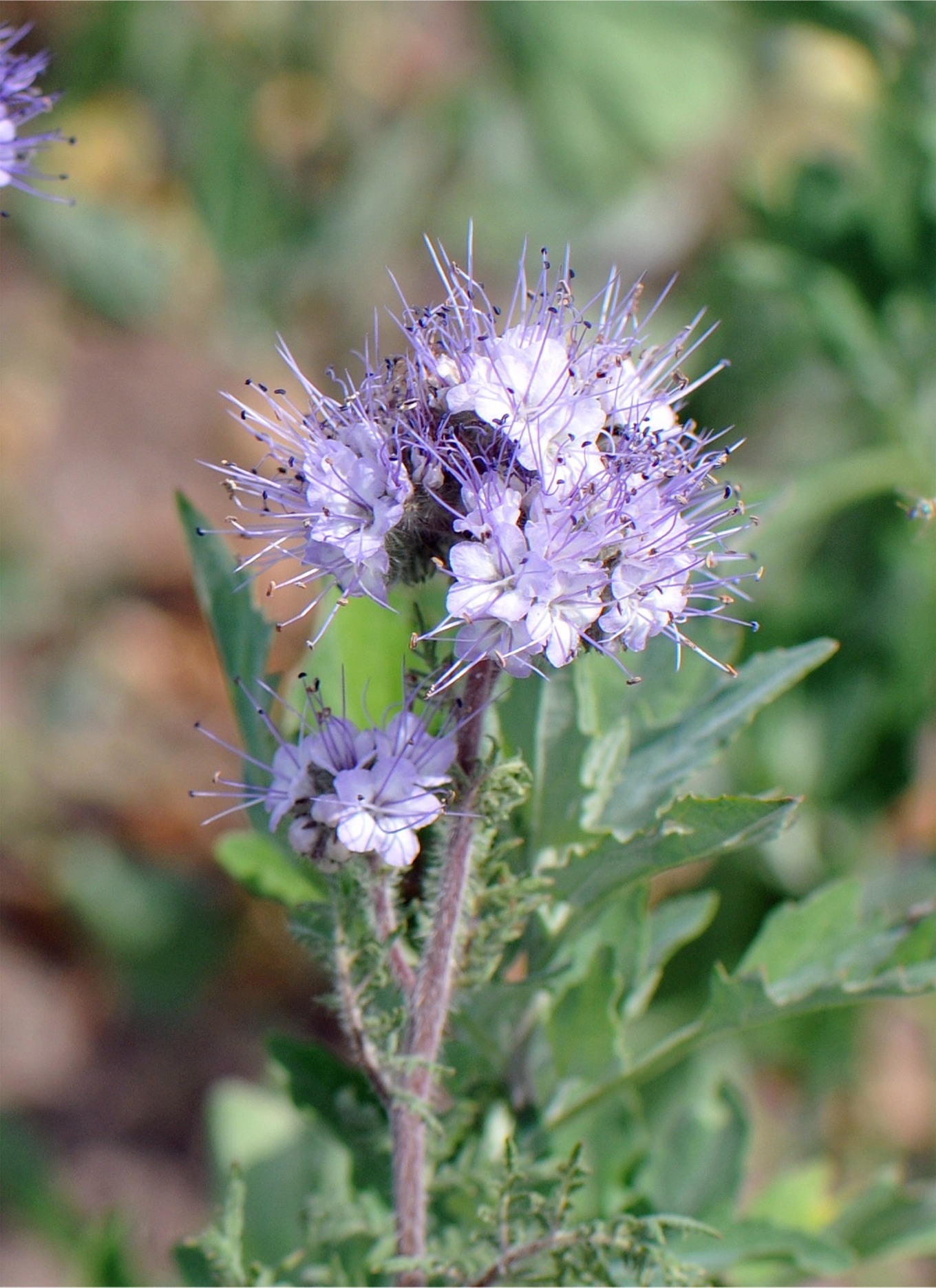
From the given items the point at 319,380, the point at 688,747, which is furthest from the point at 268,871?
the point at 319,380

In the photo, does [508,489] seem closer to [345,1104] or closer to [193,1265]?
[345,1104]

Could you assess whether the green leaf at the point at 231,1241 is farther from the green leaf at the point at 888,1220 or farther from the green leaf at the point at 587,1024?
the green leaf at the point at 888,1220

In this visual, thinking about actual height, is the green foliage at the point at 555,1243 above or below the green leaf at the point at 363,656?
below

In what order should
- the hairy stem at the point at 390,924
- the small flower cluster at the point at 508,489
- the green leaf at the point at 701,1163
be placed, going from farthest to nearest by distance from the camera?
1. the green leaf at the point at 701,1163
2. the hairy stem at the point at 390,924
3. the small flower cluster at the point at 508,489

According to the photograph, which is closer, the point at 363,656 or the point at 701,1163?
the point at 363,656

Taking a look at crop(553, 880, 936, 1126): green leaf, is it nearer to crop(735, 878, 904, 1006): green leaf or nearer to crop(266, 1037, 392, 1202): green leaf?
crop(735, 878, 904, 1006): green leaf

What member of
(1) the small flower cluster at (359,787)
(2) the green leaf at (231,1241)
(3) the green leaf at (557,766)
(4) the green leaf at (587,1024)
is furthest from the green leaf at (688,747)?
(2) the green leaf at (231,1241)

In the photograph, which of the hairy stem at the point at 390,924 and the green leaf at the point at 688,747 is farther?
the green leaf at the point at 688,747

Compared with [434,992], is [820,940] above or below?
below
